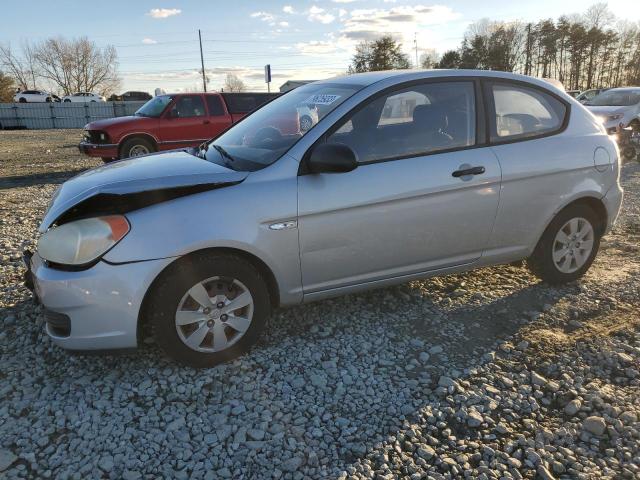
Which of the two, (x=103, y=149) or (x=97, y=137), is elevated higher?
(x=97, y=137)

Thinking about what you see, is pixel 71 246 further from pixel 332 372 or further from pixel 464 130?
pixel 464 130

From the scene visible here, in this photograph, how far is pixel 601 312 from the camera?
3.86 m

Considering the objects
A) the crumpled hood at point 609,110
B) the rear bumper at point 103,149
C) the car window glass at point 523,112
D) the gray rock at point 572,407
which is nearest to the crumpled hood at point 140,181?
the car window glass at point 523,112

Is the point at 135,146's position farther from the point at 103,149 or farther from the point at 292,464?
the point at 292,464

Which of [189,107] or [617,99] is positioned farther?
[617,99]

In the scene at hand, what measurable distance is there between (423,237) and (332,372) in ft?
3.68

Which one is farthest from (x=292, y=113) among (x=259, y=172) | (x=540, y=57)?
(x=540, y=57)

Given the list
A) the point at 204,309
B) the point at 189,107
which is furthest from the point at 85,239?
the point at 189,107

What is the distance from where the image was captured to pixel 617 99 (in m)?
13.3

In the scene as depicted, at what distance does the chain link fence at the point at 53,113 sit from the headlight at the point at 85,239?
34183 mm

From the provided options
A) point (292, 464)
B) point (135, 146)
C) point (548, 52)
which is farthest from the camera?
point (548, 52)

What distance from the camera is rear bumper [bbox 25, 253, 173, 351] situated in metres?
2.74

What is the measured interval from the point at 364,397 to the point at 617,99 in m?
13.7

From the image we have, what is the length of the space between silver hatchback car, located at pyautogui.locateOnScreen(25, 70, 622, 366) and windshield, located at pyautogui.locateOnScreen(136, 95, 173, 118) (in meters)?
8.23
